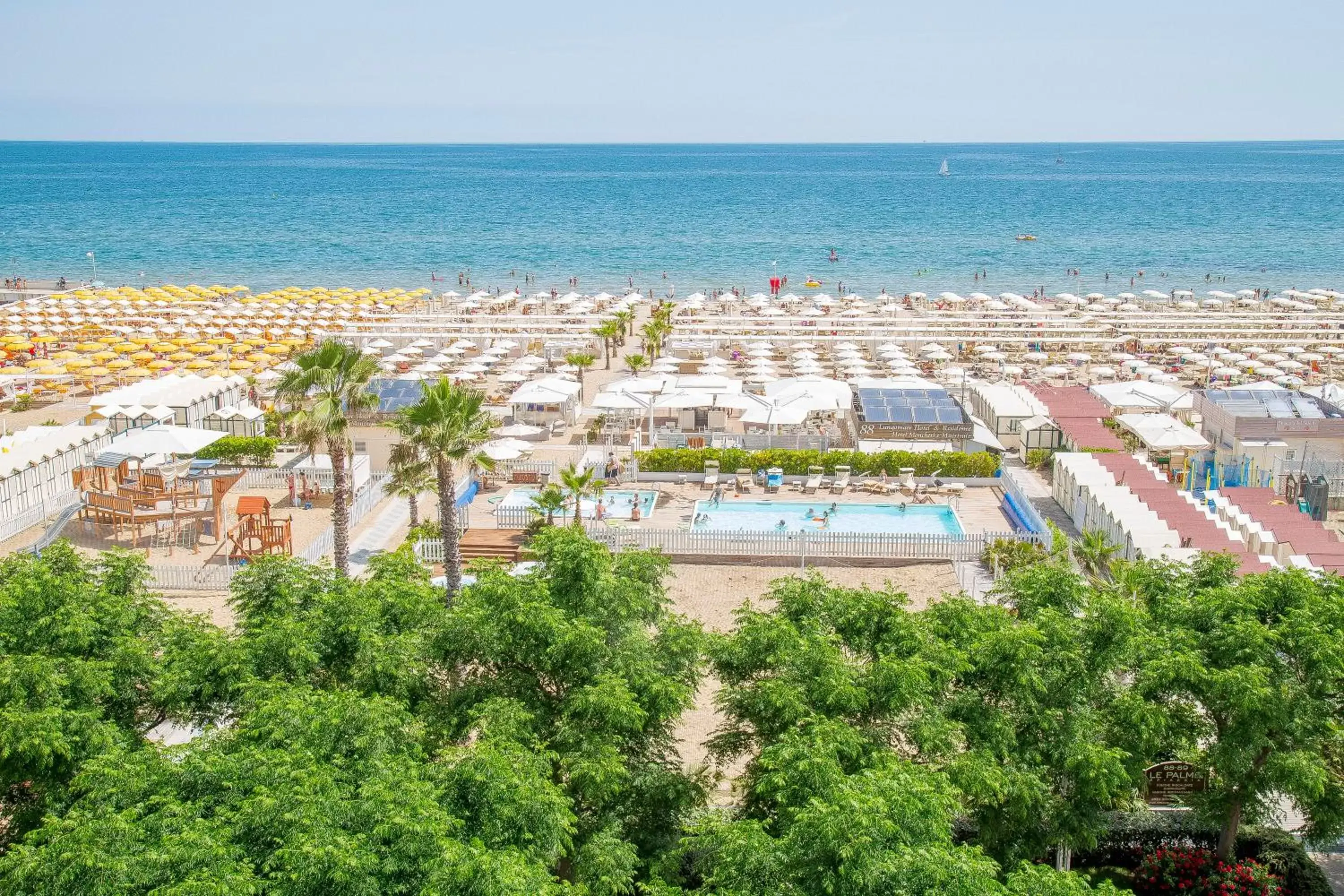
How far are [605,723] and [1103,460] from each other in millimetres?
19733

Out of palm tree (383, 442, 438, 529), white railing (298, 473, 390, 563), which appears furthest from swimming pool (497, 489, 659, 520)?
palm tree (383, 442, 438, 529)

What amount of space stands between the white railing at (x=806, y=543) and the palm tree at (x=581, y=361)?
1515 cm

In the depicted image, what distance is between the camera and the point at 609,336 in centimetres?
4641

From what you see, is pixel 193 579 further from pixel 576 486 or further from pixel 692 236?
pixel 692 236

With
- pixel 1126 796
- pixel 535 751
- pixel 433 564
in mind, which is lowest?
pixel 433 564

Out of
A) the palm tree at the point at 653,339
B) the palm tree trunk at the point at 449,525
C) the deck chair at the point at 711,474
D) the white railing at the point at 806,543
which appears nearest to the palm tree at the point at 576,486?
the white railing at the point at 806,543

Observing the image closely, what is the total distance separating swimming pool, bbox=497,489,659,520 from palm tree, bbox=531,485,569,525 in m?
0.74

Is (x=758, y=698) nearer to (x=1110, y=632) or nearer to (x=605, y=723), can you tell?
(x=605, y=723)

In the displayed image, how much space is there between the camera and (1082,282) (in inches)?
3115

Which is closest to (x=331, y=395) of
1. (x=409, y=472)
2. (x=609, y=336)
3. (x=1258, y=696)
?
(x=409, y=472)

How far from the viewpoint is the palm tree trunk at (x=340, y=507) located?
20.6 metres

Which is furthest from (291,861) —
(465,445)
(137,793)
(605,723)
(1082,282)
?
(1082,282)

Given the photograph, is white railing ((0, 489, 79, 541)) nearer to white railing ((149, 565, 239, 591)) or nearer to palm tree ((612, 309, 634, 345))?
white railing ((149, 565, 239, 591))

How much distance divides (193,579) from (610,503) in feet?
31.7
